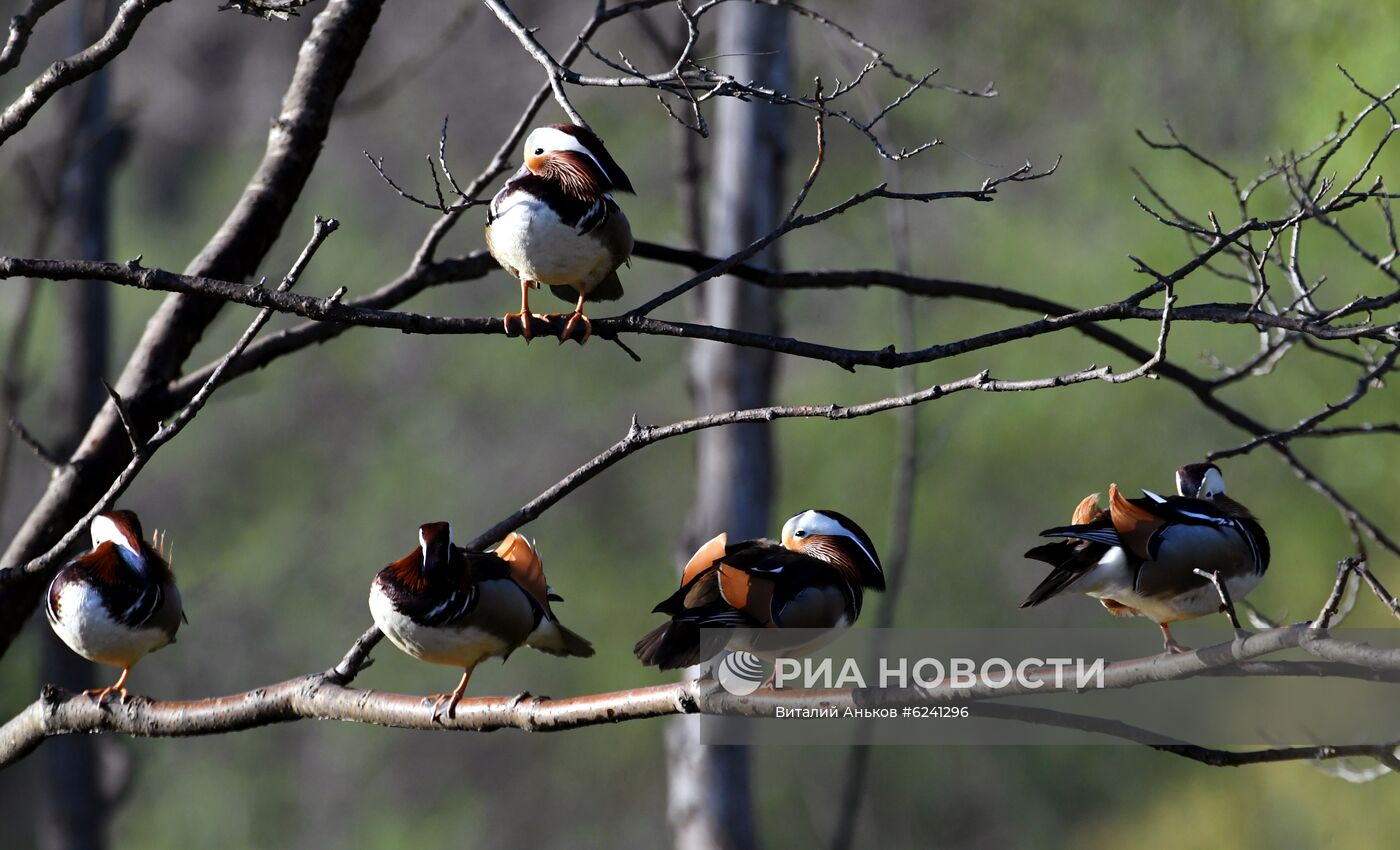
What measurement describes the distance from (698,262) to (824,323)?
11.5 m

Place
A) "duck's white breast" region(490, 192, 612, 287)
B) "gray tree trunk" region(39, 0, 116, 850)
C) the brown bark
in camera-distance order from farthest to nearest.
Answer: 1. "gray tree trunk" region(39, 0, 116, 850)
2. the brown bark
3. "duck's white breast" region(490, 192, 612, 287)

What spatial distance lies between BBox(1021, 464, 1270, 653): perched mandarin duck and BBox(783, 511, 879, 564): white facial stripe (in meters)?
0.35

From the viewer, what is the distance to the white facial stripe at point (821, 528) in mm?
2857

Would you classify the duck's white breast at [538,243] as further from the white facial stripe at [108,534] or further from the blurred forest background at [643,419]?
the blurred forest background at [643,419]

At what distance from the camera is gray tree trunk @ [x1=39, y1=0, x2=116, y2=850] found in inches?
244

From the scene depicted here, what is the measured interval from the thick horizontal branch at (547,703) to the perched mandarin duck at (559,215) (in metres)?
0.74

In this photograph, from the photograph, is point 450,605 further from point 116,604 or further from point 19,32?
point 19,32

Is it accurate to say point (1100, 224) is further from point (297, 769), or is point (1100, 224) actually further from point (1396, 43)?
point (297, 769)

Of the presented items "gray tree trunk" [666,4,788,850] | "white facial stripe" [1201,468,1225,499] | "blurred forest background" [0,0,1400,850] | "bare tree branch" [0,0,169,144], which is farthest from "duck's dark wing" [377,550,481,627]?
"blurred forest background" [0,0,1400,850]

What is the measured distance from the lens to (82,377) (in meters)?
6.32

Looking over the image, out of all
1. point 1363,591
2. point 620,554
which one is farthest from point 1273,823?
point 620,554

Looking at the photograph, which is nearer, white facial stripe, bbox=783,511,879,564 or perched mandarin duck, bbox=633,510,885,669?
perched mandarin duck, bbox=633,510,885,669

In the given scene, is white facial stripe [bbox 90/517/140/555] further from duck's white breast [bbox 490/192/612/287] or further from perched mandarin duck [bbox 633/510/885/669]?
perched mandarin duck [bbox 633/510/885/669]

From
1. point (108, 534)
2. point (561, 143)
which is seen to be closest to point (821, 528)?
point (561, 143)
